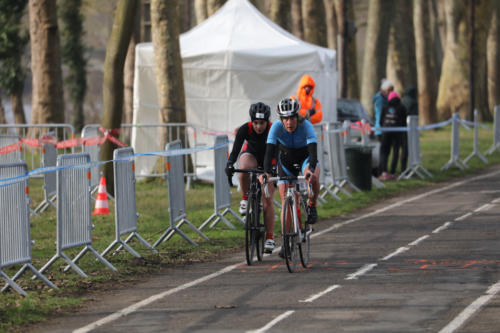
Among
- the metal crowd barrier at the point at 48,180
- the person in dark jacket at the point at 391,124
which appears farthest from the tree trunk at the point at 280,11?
the metal crowd barrier at the point at 48,180

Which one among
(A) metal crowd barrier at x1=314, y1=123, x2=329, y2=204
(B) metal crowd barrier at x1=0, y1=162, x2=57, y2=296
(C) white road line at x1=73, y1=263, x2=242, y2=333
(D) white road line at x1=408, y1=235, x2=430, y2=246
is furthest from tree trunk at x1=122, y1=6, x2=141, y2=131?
(B) metal crowd barrier at x1=0, y1=162, x2=57, y2=296

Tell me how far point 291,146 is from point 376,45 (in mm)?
30043

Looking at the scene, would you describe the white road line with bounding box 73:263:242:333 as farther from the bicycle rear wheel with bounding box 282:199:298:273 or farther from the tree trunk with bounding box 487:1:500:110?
the tree trunk with bounding box 487:1:500:110

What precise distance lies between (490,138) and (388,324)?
31064mm

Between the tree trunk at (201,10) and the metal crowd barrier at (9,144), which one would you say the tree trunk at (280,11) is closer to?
the tree trunk at (201,10)

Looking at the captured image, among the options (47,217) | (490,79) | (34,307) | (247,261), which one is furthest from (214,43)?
(490,79)

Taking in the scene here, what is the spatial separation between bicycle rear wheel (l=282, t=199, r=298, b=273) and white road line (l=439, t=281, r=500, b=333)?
225 cm

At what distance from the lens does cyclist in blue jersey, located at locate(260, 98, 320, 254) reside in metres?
11.9

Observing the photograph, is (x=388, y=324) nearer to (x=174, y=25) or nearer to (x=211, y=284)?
(x=211, y=284)

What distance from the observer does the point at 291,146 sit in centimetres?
1227

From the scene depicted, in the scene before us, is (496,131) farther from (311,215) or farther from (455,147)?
(311,215)

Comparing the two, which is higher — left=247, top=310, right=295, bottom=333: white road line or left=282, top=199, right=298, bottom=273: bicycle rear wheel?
left=282, top=199, right=298, bottom=273: bicycle rear wheel

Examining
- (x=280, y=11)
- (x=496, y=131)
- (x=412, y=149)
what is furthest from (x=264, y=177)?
(x=280, y=11)

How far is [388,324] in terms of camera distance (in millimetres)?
8766
